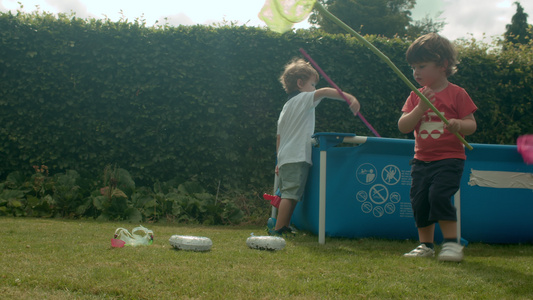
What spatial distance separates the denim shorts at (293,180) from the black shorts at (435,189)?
98cm

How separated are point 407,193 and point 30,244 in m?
2.50

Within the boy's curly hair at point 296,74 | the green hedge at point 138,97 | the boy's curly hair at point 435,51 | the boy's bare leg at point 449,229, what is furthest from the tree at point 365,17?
the boy's bare leg at point 449,229

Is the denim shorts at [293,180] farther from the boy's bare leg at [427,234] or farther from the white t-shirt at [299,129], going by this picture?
the boy's bare leg at [427,234]

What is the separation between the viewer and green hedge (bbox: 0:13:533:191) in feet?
18.1

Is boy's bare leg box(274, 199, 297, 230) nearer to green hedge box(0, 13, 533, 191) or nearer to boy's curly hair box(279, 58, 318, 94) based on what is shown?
boy's curly hair box(279, 58, 318, 94)

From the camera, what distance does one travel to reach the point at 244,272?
1988 mm

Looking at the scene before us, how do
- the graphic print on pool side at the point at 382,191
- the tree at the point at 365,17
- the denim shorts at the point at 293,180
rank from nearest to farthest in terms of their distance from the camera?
the graphic print on pool side at the point at 382,191 → the denim shorts at the point at 293,180 → the tree at the point at 365,17

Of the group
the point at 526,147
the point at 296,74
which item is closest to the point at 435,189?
the point at 526,147

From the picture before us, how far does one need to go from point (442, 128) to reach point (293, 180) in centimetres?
121

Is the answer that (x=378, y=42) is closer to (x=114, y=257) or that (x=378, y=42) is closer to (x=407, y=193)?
(x=407, y=193)

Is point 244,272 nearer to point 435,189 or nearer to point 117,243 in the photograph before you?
point 117,243

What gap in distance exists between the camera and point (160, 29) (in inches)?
219

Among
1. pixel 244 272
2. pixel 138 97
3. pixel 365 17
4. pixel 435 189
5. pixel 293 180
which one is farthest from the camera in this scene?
pixel 365 17

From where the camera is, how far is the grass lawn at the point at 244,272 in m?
1.67
